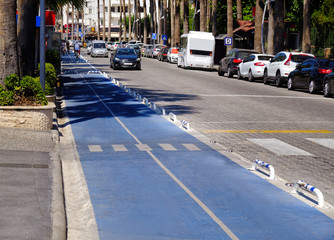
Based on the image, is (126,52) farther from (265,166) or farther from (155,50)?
(265,166)

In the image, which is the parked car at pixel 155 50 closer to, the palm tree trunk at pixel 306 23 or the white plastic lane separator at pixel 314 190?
the palm tree trunk at pixel 306 23

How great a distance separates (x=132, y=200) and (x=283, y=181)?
2.69 m

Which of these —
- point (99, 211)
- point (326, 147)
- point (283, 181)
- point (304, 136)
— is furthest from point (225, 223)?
point (304, 136)

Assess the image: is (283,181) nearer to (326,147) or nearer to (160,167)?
(160,167)

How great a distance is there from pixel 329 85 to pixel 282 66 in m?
6.12

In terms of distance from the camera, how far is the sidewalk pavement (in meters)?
6.75

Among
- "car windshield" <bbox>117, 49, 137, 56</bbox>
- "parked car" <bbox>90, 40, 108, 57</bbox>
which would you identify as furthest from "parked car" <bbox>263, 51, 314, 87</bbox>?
"parked car" <bbox>90, 40, 108, 57</bbox>

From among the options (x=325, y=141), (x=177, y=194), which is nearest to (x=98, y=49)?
(x=325, y=141)

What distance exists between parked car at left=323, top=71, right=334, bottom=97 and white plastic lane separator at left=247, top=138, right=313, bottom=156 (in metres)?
12.9

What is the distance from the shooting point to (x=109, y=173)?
34.6 feet

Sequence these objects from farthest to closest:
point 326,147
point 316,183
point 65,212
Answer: point 326,147, point 316,183, point 65,212

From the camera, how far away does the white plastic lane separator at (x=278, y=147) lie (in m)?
13.0

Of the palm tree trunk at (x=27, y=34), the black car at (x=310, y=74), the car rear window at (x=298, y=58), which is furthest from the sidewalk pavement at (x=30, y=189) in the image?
the car rear window at (x=298, y=58)

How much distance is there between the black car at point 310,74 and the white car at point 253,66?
5174 millimetres
